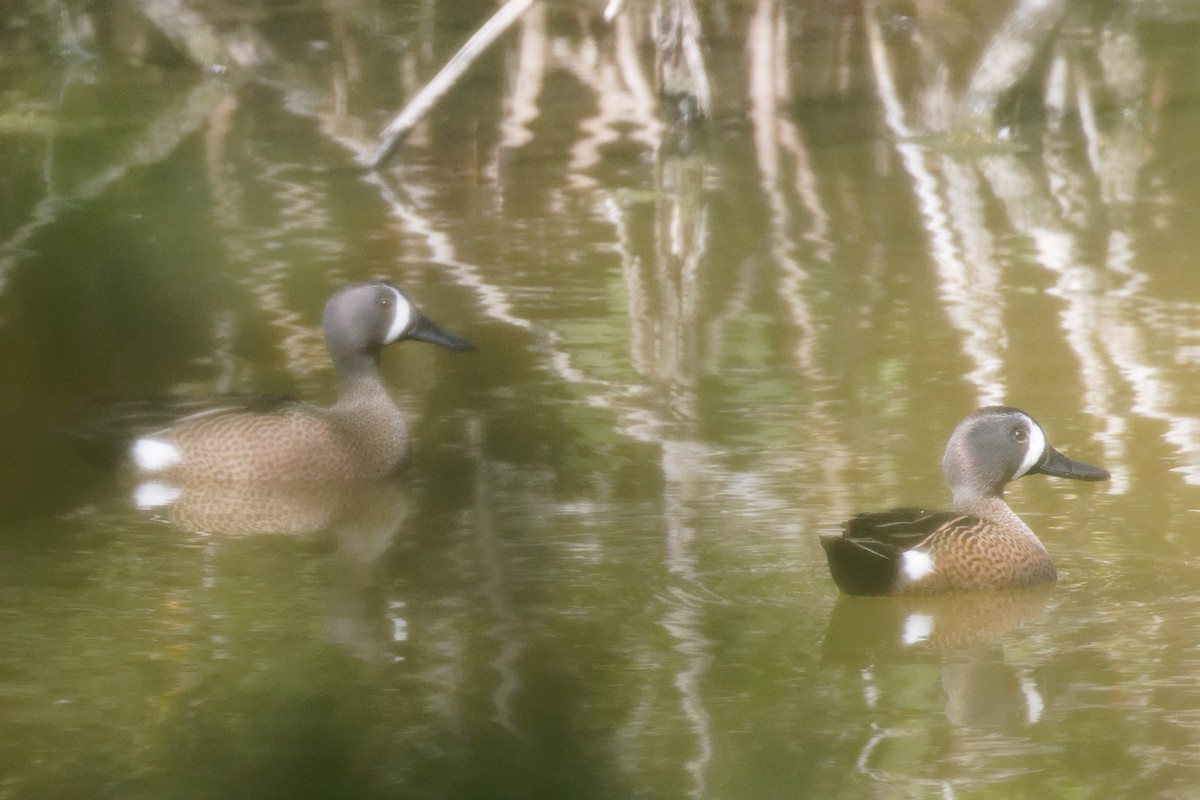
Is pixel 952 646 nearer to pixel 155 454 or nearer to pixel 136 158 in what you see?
pixel 155 454

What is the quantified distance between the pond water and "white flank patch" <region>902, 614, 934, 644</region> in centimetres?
4

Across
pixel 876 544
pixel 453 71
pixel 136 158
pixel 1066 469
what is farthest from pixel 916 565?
pixel 136 158

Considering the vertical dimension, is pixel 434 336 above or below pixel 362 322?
below

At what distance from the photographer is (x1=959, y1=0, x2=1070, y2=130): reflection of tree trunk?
45.0 feet

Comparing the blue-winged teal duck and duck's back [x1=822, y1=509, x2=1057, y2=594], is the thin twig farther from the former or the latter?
duck's back [x1=822, y1=509, x2=1057, y2=594]

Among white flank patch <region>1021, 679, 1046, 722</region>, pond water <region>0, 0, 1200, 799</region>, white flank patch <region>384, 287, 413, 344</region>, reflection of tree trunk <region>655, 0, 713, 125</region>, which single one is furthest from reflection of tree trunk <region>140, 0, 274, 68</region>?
white flank patch <region>1021, 679, 1046, 722</region>

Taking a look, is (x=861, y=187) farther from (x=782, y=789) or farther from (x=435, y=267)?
(x=782, y=789)

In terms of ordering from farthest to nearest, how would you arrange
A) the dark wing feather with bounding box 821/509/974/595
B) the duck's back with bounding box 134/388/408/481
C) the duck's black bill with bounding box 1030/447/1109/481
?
the duck's back with bounding box 134/388/408/481 < the duck's black bill with bounding box 1030/447/1109/481 < the dark wing feather with bounding box 821/509/974/595

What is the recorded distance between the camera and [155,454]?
25.3 ft

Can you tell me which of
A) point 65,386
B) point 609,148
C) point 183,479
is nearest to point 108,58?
point 609,148

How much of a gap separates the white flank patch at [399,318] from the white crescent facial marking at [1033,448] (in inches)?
106

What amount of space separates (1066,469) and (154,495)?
11.1 ft

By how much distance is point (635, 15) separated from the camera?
20.2 metres

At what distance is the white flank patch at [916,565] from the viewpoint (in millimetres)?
6297
